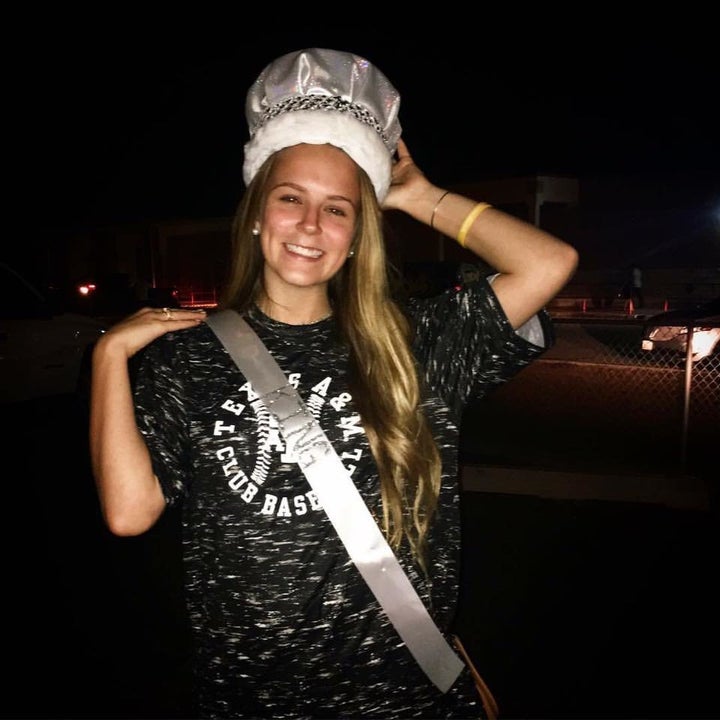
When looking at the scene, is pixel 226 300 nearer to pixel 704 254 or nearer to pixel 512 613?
pixel 512 613

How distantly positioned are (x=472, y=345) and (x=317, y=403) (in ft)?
1.57

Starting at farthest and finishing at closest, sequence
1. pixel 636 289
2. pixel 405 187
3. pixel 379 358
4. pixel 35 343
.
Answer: pixel 636 289 → pixel 35 343 → pixel 405 187 → pixel 379 358

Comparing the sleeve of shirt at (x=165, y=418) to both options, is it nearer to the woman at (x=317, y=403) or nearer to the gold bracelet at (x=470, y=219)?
the woman at (x=317, y=403)

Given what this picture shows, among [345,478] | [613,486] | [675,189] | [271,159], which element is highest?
[675,189]

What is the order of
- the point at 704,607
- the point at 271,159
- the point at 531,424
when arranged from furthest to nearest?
1. the point at 531,424
2. the point at 704,607
3. the point at 271,159

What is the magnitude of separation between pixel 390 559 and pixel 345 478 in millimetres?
240

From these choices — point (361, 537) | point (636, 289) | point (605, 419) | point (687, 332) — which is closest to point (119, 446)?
point (361, 537)

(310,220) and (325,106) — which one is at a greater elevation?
(325,106)

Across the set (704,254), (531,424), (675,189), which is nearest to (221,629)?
(531,424)

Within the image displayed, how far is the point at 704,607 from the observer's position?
3.51 m

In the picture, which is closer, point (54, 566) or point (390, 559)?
point (390, 559)

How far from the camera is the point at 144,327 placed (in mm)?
1496

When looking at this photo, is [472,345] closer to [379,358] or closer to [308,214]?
[379,358]

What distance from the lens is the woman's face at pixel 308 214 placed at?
1627 mm
